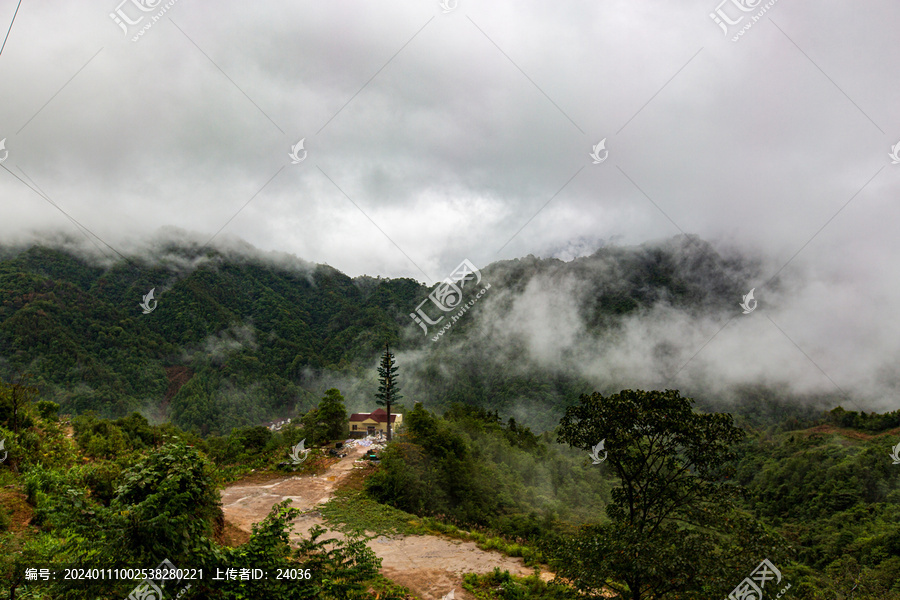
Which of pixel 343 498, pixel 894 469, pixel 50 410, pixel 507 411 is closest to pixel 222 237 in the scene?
pixel 507 411

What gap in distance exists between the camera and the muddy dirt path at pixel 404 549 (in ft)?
40.7

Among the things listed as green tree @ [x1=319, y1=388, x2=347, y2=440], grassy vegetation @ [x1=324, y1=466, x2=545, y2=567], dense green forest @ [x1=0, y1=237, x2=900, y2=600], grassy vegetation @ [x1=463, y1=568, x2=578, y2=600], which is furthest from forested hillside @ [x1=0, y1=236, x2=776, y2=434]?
grassy vegetation @ [x1=463, y1=568, x2=578, y2=600]

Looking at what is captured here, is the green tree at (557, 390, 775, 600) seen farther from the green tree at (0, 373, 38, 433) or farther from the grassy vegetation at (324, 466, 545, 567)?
the green tree at (0, 373, 38, 433)

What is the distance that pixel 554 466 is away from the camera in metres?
37.2

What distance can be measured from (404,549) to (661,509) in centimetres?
1033

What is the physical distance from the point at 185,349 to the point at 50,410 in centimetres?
7112

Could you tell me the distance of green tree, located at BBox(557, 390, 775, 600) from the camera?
22.6 feet

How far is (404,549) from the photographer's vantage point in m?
14.9

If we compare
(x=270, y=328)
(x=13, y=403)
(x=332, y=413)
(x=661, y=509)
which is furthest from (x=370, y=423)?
(x=270, y=328)

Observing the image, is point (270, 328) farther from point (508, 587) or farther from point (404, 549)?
point (508, 587)

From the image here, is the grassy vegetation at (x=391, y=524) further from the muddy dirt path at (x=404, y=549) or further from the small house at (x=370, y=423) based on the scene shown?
the small house at (x=370, y=423)

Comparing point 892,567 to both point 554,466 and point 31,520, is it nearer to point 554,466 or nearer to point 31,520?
point 554,466

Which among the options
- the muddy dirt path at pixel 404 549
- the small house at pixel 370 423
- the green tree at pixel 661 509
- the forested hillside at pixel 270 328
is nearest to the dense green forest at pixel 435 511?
the green tree at pixel 661 509

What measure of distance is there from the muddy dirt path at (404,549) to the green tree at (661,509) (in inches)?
233
